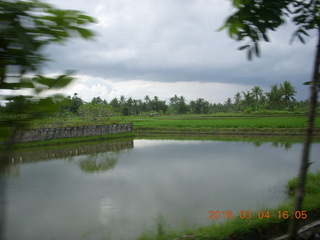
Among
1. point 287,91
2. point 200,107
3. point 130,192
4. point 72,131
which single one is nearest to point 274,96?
point 287,91

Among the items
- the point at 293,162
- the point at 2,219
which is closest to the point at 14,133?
the point at 2,219

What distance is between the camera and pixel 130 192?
606cm

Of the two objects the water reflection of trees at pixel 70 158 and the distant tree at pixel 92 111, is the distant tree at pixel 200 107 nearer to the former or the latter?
the distant tree at pixel 92 111

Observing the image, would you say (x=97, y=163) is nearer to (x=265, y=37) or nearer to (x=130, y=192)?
(x=130, y=192)

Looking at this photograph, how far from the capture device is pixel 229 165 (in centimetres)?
895

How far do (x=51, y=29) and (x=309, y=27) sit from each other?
1907mm

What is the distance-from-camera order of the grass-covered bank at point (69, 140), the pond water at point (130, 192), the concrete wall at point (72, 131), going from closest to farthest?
the pond water at point (130, 192), the grass-covered bank at point (69, 140), the concrete wall at point (72, 131)

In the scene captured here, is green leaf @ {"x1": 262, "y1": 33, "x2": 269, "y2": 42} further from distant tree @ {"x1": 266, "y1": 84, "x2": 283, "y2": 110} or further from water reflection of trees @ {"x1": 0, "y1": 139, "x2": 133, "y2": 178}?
distant tree @ {"x1": 266, "y1": 84, "x2": 283, "y2": 110}

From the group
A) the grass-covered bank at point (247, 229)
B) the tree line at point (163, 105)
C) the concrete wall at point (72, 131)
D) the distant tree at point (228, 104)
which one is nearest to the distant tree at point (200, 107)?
the tree line at point (163, 105)

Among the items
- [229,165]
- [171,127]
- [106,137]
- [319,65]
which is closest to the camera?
[319,65]

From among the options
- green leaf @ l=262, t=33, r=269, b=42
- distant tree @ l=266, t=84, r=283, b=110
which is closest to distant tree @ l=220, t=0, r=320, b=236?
green leaf @ l=262, t=33, r=269, b=42

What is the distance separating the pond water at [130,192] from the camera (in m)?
4.28

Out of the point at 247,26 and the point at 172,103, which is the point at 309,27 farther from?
the point at 172,103

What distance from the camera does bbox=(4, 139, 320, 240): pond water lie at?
4281mm
